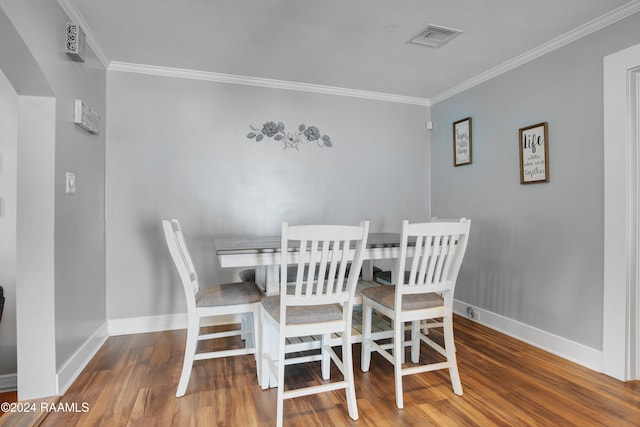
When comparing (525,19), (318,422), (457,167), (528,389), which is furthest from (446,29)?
(318,422)

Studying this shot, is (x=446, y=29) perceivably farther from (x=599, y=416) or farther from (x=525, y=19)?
(x=599, y=416)

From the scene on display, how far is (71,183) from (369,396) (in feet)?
7.37

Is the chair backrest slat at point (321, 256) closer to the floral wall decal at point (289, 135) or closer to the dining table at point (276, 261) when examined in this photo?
the dining table at point (276, 261)

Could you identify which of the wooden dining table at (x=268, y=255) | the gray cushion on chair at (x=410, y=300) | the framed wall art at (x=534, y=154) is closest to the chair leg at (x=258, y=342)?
the wooden dining table at (x=268, y=255)

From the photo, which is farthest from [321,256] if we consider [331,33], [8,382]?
[8,382]

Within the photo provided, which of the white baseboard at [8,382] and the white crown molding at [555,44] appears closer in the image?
the white crown molding at [555,44]

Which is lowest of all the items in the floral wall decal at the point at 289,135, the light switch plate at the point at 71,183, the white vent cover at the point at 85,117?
the light switch plate at the point at 71,183

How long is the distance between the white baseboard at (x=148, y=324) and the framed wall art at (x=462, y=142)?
2.82 metres

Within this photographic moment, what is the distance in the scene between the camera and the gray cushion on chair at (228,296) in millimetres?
2057

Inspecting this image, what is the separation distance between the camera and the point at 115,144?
9.83 feet

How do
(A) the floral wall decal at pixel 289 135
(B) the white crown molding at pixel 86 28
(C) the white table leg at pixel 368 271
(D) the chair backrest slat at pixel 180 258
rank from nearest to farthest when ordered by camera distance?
(D) the chair backrest slat at pixel 180 258
(B) the white crown molding at pixel 86 28
(C) the white table leg at pixel 368 271
(A) the floral wall decal at pixel 289 135

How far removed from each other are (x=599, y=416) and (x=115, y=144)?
12.5 ft

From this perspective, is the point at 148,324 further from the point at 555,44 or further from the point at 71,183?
the point at 555,44

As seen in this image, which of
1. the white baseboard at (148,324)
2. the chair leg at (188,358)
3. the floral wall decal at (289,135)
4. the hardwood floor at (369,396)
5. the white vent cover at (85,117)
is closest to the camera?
the hardwood floor at (369,396)
